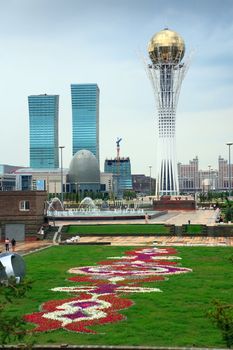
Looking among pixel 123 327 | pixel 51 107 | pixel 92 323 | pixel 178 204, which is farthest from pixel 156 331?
pixel 51 107

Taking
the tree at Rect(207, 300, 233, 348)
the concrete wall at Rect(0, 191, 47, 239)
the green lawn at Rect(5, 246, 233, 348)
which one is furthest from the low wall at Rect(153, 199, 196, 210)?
the tree at Rect(207, 300, 233, 348)

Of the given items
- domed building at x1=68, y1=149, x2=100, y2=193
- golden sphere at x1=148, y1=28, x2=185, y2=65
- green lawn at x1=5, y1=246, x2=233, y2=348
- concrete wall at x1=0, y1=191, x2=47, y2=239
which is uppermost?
golden sphere at x1=148, y1=28, x2=185, y2=65

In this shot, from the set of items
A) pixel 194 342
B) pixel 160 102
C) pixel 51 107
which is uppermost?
pixel 51 107

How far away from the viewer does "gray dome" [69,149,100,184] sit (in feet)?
532

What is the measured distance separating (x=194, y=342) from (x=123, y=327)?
2.21 m

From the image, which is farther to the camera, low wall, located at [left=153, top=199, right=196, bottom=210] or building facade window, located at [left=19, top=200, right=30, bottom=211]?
low wall, located at [left=153, top=199, right=196, bottom=210]

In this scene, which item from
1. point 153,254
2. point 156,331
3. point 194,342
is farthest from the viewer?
point 153,254

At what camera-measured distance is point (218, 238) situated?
1542 inches

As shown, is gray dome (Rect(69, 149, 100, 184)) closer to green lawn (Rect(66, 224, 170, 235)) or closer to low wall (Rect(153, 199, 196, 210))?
low wall (Rect(153, 199, 196, 210))

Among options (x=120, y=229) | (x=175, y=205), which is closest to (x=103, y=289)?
(x=120, y=229)

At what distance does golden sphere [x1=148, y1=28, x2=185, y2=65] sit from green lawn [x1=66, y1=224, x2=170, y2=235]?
6001cm

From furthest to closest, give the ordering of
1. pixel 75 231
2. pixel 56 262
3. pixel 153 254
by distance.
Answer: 1. pixel 75 231
2. pixel 153 254
3. pixel 56 262

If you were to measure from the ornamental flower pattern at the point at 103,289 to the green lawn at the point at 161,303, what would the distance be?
41cm

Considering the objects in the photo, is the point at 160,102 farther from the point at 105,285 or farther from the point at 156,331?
the point at 156,331
